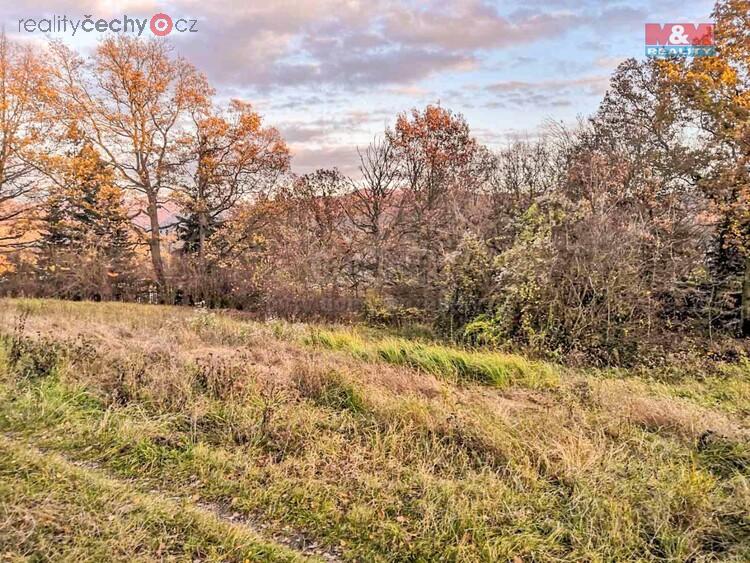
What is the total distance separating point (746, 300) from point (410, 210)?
33.8 ft

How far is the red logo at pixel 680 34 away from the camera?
36.0ft

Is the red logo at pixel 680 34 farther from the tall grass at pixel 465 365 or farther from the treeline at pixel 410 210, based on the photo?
the tall grass at pixel 465 365

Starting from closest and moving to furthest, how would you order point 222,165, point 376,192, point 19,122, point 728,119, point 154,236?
1. point 728,119
2. point 19,122
3. point 376,192
4. point 154,236
5. point 222,165

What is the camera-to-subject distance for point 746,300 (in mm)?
10180

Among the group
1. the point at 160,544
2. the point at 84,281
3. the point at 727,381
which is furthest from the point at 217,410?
the point at 84,281

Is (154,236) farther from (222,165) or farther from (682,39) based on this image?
(682,39)

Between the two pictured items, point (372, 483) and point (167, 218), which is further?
point (167, 218)

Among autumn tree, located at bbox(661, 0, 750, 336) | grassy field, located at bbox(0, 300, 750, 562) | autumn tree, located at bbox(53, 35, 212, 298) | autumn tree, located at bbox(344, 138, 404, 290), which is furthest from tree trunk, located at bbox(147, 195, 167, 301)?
autumn tree, located at bbox(661, 0, 750, 336)

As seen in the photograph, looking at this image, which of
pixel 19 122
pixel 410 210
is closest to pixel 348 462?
pixel 410 210

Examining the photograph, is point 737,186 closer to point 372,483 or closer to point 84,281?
point 372,483

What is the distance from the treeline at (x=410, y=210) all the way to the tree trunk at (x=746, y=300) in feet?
0.17

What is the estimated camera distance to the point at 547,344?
27.2 feet

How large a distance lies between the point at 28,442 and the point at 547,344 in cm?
774

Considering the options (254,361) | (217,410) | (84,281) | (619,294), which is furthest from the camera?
(84,281)
